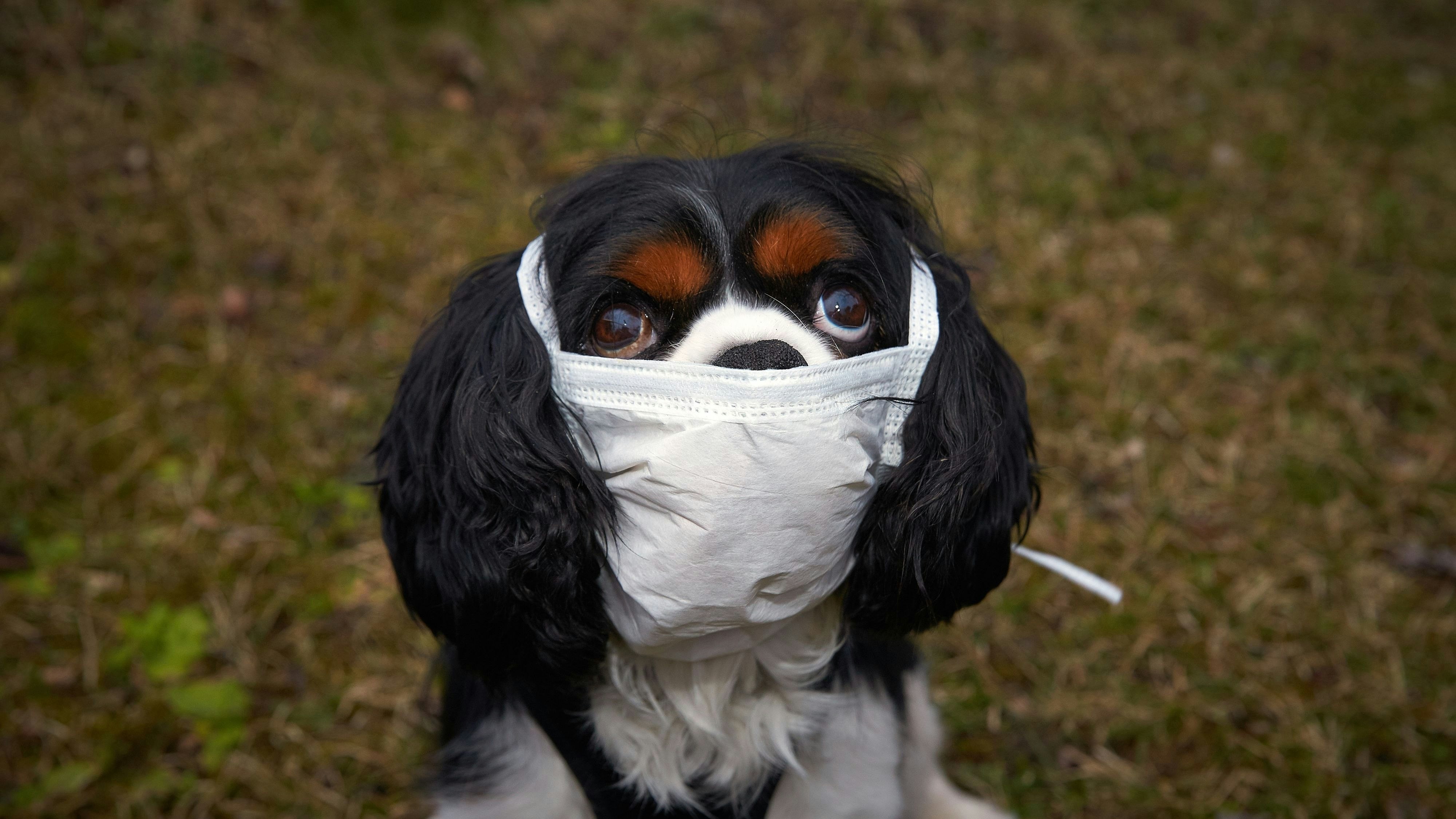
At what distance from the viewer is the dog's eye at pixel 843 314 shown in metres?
1.58

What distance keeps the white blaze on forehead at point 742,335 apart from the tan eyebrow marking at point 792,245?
0.23ft

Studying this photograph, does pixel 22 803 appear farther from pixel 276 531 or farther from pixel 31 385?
pixel 31 385

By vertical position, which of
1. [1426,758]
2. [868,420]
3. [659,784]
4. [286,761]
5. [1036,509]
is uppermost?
[868,420]

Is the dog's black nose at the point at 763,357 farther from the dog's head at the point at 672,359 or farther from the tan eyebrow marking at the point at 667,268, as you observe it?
the tan eyebrow marking at the point at 667,268

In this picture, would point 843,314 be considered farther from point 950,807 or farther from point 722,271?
point 950,807

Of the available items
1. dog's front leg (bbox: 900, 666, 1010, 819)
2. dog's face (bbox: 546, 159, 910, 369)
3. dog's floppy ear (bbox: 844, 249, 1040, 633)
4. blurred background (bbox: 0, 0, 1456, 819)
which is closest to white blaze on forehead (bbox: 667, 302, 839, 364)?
dog's face (bbox: 546, 159, 910, 369)

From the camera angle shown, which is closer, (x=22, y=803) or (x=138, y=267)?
(x=22, y=803)

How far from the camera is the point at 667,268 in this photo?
4.90ft

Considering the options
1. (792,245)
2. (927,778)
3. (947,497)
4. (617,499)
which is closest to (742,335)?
(792,245)

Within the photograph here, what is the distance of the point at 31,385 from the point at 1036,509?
3.24 metres

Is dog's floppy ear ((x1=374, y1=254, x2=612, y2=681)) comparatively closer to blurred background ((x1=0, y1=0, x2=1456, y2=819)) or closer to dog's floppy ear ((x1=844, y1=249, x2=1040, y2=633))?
dog's floppy ear ((x1=844, y1=249, x2=1040, y2=633))

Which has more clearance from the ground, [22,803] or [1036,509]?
[1036,509]

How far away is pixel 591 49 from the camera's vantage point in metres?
4.74

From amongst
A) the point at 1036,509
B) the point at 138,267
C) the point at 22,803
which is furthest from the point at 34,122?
the point at 1036,509
